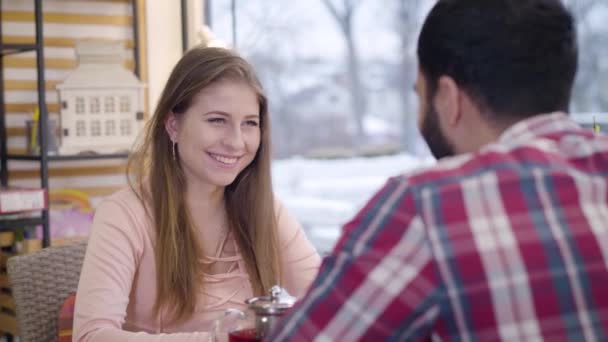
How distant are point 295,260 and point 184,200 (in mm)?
321

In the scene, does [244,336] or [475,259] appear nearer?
[475,259]

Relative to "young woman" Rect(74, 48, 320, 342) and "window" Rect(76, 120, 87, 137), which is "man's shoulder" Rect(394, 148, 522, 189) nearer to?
"young woman" Rect(74, 48, 320, 342)

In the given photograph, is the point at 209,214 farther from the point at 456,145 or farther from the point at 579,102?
the point at 579,102

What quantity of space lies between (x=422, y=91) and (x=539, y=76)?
15 centimetres

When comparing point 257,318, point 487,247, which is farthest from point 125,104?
point 487,247

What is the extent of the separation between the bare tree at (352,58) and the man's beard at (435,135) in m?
2.85

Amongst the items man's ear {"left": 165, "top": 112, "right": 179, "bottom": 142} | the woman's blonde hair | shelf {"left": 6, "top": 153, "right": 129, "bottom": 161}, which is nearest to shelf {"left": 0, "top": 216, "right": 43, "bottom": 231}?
shelf {"left": 6, "top": 153, "right": 129, "bottom": 161}

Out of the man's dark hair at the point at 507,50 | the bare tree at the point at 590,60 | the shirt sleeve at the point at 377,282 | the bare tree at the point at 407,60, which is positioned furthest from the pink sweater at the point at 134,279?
the bare tree at the point at 407,60

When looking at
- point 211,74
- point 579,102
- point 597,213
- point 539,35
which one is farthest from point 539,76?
point 579,102

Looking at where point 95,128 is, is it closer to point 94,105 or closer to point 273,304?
point 94,105

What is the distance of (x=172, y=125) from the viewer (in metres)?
2.07

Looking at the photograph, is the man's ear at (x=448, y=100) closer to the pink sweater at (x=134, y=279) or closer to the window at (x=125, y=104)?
the pink sweater at (x=134, y=279)

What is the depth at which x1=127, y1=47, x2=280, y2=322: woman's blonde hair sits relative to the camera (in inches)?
76.4

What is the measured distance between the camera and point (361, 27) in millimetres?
3885
